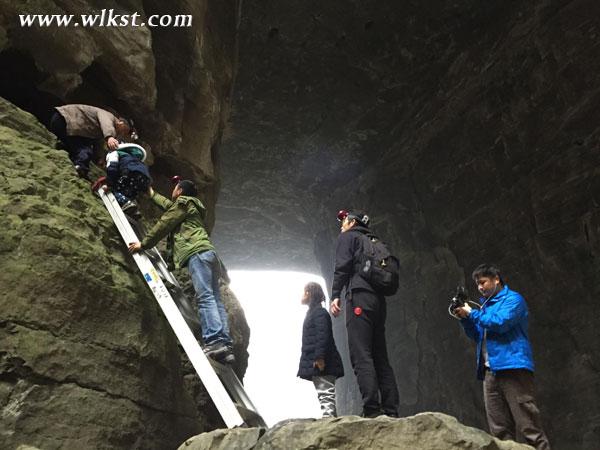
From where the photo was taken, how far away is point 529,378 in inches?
142

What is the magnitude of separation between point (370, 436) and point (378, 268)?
5.97 ft

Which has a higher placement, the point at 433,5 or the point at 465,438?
the point at 433,5

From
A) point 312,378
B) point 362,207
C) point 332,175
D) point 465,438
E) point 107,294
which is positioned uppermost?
point 332,175

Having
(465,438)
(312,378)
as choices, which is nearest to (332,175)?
(312,378)

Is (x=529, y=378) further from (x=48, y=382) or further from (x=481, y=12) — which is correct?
(x=481, y=12)

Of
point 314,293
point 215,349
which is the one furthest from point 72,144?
point 314,293

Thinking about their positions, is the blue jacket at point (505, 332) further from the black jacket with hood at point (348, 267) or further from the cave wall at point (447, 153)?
the cave wall at point (447, 153)

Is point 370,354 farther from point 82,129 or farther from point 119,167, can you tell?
point 82,129

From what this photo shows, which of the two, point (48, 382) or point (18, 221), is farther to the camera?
point (18, 221)

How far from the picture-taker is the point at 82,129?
4766 mm

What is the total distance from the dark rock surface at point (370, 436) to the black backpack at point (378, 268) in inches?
65.2

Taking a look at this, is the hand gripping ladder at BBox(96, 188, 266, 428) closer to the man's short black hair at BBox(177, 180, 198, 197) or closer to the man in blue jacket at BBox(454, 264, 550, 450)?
the man's short black hair at BBox(177, 180, 198, 197)

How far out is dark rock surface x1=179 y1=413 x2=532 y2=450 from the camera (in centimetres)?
246

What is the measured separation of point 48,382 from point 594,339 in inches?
255
